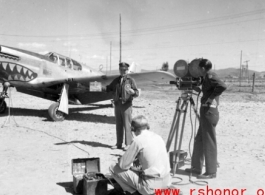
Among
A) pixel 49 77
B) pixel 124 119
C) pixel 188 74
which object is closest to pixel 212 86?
pixel 188 74

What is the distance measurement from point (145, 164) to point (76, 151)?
117 inches

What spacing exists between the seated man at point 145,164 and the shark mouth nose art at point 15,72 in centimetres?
752

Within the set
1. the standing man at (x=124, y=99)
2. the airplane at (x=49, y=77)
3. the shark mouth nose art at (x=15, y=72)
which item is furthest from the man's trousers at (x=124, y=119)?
the shark mouth nose art at (x=15, y=72)

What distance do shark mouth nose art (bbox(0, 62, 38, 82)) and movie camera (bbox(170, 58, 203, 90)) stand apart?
22.3 feet

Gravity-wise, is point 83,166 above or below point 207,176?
above

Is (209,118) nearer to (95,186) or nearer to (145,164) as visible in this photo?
(145,164)

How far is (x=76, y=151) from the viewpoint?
5785mm

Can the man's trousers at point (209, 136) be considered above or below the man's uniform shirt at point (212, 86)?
below

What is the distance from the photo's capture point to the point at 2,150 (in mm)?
5754

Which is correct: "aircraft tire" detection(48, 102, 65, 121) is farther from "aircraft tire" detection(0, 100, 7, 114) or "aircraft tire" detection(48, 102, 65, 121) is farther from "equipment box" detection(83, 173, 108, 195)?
"equipment box" detection(83, 173, 108, 195)

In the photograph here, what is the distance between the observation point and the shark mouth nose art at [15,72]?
9508 mm

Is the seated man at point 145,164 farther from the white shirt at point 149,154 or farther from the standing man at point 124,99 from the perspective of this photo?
the standing man at point 124,99

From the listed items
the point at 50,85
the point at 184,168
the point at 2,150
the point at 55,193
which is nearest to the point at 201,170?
the point at 184,168

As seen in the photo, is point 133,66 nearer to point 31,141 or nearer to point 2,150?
point 31,141
